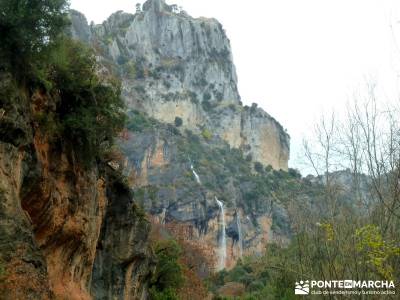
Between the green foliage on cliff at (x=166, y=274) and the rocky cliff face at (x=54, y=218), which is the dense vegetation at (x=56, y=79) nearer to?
the rocky cliff face at (x=54, y=218)

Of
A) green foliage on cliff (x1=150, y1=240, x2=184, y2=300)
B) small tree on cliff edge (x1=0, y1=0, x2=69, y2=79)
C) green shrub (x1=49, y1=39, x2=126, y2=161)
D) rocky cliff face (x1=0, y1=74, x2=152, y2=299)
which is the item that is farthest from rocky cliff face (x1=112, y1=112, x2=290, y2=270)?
small tree on cliff edge (x1=0, y1=0, x2=69, y2=79)

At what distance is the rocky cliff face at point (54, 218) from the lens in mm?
10188

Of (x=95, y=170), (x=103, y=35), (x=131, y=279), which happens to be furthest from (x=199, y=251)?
(x=103, y=35)

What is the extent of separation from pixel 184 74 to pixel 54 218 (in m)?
90.2

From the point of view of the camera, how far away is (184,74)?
339 feet

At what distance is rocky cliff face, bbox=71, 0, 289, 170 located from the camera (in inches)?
3834

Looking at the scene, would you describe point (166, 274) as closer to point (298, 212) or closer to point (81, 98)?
point (298, 212)

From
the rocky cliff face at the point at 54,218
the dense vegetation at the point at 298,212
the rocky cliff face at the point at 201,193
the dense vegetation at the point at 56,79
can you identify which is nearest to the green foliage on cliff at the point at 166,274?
the dense vegetation at the point at 298,212

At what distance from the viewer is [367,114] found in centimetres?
1234

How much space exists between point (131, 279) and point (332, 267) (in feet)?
34.5

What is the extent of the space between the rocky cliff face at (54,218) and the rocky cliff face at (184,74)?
73329 mm

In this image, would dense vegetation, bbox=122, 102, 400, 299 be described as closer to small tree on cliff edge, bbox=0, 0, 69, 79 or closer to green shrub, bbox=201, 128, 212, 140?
green shrub, bbox=201, 128, 212, 140

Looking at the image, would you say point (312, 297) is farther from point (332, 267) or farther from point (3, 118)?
point (3, 118)

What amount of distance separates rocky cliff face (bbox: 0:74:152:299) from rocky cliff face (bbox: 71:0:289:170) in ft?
241
